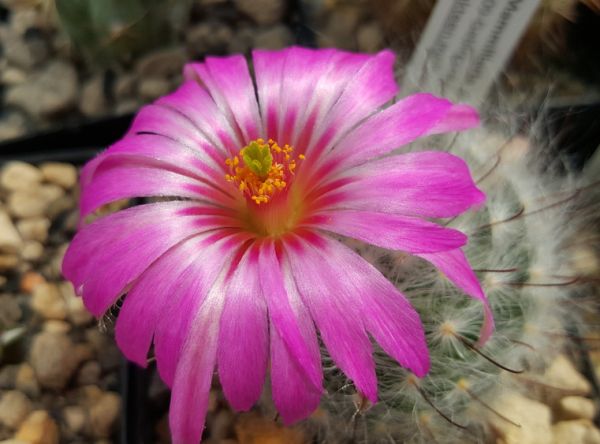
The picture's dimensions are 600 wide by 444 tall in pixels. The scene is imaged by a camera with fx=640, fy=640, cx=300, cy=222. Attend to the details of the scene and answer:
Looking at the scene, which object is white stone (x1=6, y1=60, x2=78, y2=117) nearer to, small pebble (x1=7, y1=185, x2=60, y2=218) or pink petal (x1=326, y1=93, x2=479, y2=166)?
small pebble (x1=7, y1=185, x2=60, y2=218)

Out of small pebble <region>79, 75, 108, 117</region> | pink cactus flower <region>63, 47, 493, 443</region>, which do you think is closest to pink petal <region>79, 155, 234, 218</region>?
pink cactus flower <region>63, 47, 493, 443</region>

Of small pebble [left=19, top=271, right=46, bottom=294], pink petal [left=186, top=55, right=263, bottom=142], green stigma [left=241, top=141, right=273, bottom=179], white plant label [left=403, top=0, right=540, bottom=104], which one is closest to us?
green stigma [left=241, top=141, right=273, bottom=179]

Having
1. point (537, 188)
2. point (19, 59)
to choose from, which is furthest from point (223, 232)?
point (19, 59)

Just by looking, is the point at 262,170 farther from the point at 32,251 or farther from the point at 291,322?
the point at 32,251

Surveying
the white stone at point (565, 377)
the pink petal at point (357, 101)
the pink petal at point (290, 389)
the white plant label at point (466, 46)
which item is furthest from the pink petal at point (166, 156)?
the white stone at point (565, 377)

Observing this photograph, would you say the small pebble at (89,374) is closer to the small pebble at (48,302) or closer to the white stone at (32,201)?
the small pebble at (48,302)

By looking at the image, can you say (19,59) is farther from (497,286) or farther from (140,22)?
(497,286)
